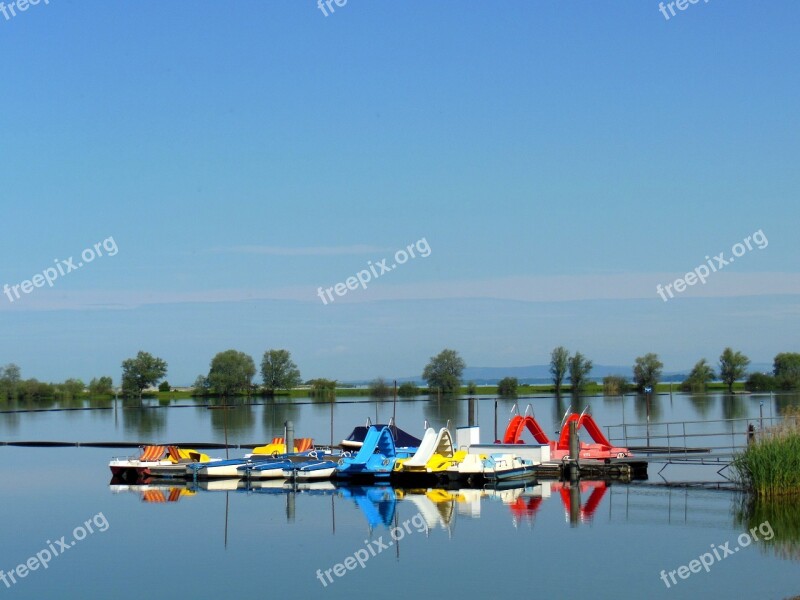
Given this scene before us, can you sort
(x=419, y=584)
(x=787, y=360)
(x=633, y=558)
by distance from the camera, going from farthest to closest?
(x=787, y=360) < (x=633, y=558) < (x=419, y=584)

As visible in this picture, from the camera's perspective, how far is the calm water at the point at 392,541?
21406mm

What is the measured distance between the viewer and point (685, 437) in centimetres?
4194

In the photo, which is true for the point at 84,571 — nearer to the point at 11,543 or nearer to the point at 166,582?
the point at 166,582

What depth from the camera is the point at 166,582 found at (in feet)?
73.2

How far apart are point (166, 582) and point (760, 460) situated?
15260 mm

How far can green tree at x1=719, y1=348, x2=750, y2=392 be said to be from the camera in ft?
514

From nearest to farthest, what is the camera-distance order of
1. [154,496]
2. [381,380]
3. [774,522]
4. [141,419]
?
[774,522] < [154,496] < [141,419] < [381,380]

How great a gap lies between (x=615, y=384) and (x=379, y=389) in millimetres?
33499

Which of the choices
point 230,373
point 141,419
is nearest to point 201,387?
point 230,373

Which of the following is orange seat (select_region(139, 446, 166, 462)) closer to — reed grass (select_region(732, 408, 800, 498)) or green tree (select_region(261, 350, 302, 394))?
reed grass (select_region(732, 408, 800, 498))

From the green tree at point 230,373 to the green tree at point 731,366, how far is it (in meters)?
65.5

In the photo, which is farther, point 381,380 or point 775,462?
point 381,380

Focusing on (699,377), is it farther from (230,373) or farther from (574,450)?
(574,450)

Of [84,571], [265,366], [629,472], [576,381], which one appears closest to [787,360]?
[576,381]
